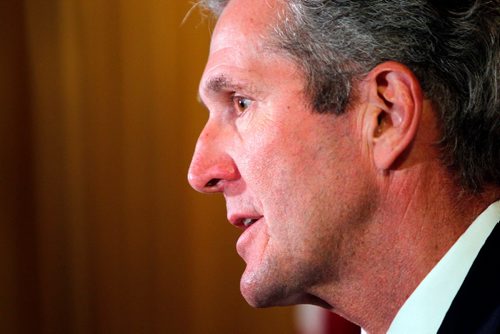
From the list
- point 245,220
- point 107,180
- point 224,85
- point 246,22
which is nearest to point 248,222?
point 245,220

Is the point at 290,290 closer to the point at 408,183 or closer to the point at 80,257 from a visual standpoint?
the point at 408,183

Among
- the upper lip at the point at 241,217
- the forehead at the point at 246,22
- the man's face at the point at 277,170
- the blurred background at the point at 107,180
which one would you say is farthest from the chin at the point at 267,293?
the blurred background at the point at 107,180

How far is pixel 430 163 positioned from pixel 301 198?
0.21m

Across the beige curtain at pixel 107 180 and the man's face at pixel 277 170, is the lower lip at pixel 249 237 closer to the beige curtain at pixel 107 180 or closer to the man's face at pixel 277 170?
the man's face at pixel 277 170

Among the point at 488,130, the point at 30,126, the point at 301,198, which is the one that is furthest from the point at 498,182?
the point at 30,126

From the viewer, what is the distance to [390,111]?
1149 mm

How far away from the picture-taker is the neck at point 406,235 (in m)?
1.15

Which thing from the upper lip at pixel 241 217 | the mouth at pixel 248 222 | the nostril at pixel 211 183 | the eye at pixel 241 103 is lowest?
the mouth at pixel 248 222

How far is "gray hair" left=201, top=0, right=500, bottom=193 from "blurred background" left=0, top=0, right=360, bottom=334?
174 cm

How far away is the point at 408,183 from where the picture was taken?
3.78 ft

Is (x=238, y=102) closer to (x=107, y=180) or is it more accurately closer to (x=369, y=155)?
(x=369, y=155)

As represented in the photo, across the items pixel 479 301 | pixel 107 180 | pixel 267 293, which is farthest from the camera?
pixel 107 180

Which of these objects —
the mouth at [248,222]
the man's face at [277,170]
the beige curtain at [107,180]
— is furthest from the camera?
the beige curtain at [107,180]

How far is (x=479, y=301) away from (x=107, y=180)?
208 cm
